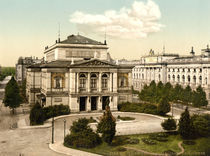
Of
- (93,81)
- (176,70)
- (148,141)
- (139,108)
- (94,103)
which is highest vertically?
(176,70)

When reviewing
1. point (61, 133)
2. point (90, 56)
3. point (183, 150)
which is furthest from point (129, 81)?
point (183, 150)

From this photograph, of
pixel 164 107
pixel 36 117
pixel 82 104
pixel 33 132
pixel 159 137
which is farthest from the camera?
pixel 82 104

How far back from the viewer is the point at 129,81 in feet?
207

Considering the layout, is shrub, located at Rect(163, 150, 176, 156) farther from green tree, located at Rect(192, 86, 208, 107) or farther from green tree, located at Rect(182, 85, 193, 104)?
green tree, located at Rect(182, 85, 193, 104)

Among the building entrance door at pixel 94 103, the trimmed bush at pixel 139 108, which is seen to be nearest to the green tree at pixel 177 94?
the trimmed bush at pixel 139 108

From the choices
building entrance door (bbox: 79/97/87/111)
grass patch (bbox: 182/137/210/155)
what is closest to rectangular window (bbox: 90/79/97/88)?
building entrance door (bbox: 79/97/87/111)

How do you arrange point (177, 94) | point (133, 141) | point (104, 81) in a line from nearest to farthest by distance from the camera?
point (133, 141), point (104, 81), point (177, 94)

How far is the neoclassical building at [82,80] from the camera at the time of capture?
183 feet

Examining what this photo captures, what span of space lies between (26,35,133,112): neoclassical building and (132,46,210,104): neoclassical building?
92.6 feet

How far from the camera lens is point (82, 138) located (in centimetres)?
3170

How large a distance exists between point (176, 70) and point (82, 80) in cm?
4606

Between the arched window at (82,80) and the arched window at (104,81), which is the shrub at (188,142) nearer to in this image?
the arched window at (104,81)

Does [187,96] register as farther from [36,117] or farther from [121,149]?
[121,149]

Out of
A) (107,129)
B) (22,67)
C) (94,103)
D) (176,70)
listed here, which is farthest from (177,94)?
(22,67)
